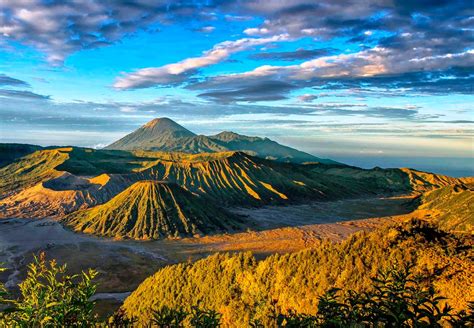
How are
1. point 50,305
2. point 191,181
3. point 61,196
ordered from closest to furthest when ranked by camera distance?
point 50,305 < point 61,196 < point 191,181

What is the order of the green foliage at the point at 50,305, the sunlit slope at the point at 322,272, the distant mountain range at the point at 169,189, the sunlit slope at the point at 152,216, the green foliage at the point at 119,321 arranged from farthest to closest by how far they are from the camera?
1. the distant mountain range at the point at 169,189
2. the sunlit slope at the point at 152,216
3. the sunlit slope at the point at 322,272
4. the green foliage at the point at 119,321
5. the green foliage at the point at 50,305

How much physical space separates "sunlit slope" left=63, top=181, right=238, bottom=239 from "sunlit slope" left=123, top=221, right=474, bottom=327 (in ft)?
163

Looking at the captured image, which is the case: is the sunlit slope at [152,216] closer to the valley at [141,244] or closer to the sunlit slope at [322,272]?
the valley at [141,244]

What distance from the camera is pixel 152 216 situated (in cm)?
8212

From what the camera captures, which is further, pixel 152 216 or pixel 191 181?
pixel 191 181

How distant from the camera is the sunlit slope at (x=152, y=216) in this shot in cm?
7875

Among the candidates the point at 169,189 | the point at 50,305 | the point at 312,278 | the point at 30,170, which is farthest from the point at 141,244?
the point at 30,170

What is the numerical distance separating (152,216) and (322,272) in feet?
211

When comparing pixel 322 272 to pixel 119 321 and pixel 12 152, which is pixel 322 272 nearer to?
pixel 119 321

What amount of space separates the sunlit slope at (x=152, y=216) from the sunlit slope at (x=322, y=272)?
49553 millimetres

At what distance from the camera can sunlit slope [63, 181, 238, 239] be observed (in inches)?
3100

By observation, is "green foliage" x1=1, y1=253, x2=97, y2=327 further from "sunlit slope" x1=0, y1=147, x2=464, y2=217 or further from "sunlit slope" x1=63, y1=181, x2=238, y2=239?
"sunlit slope" x1=0, y1=147, x2=464, y2=217

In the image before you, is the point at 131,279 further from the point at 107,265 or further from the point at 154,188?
the point at 154,188

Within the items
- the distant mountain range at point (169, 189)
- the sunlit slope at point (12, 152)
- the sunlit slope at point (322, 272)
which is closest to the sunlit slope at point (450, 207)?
the distant mountain range at point (169, 189)
